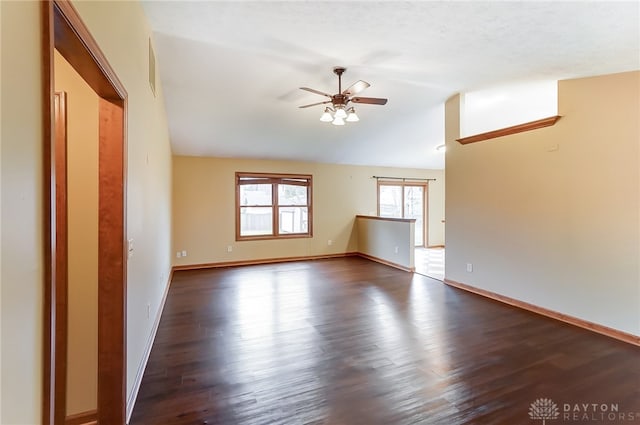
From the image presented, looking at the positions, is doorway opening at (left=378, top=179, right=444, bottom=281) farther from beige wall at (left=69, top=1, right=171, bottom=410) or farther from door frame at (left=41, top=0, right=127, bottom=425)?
door frame at (left=41, top=0, right=127, bottom=425)

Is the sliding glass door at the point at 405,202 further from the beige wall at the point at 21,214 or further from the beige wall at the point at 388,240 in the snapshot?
the beige wall at the point at 21,214

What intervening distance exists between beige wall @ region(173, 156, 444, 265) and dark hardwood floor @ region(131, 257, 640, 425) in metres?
2.28

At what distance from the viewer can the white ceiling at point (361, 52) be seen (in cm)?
245

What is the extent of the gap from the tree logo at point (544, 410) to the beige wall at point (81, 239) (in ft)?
8.88

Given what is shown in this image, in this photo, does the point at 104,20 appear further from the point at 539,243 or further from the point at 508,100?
the point at 508,100

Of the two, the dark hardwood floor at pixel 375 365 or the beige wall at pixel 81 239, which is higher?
the beige wall at pixel 81 239

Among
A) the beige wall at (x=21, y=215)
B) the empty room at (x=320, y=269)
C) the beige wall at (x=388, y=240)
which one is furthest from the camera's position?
the beige wall at (x=388, y=240)

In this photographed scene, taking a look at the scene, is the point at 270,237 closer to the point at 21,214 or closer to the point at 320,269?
the point at 320,269

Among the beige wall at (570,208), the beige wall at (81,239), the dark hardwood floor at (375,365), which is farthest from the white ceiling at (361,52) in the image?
the dark hardwood floor at (375,365)

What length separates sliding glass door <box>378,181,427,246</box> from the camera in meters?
8.59

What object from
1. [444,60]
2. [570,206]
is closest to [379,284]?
[570,206]

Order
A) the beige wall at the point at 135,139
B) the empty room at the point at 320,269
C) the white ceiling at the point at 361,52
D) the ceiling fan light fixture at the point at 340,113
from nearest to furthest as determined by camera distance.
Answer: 1. the empty room at the point at 320,269
2. the beige wall at the point at 135,139
3. the white ceiling at the point at 361,52
4. the ceiling fan light fixture at the point at 340,113

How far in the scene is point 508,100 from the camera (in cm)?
473

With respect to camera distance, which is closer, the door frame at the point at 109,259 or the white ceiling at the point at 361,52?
the door frame at the point at 109,259
